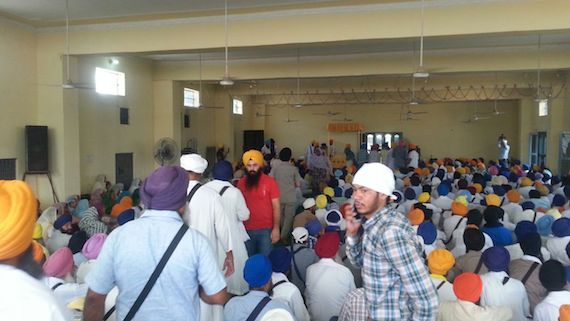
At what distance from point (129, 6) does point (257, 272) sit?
5.20 metres

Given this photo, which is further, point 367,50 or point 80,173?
point 367,50

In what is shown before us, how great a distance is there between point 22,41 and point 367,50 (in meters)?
6.57

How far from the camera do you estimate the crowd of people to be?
1700 mm

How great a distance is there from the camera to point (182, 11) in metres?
6.54

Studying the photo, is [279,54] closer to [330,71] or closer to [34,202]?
[330,71]

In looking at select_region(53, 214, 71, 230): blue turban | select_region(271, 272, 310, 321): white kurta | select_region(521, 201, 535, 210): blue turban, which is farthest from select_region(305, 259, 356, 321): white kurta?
select_region(521, 201, 535, 210): blue turban

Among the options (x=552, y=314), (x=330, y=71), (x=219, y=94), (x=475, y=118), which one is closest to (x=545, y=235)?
(x=552, y=314)

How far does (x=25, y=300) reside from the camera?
1051 mm

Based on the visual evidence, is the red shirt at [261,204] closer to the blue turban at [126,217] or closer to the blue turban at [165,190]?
the blue turban at [126,217]

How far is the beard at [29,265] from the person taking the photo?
1176 millimetres

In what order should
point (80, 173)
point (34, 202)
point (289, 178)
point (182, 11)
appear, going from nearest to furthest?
point (34, 202), point (289, 178), point (182, 11), point (80, 173)

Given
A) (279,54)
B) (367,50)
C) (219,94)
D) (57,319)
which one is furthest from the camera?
(219,94)

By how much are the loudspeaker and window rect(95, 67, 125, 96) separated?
6.50ft

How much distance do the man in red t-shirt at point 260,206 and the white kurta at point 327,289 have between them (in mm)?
959
